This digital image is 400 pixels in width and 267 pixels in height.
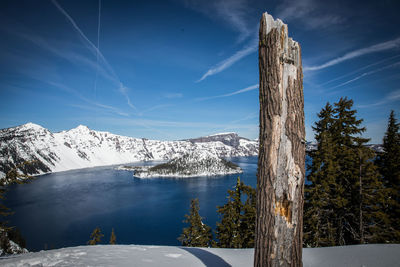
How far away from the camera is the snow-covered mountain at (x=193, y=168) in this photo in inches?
5763

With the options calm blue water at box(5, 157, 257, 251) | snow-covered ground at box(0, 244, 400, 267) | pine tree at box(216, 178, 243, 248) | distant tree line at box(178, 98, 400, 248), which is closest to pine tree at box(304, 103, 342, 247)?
distant tree line at box(178, 98, 400, 248)

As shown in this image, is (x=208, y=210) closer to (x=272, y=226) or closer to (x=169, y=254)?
(x=169, y=254)

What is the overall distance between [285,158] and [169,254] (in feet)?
16.2

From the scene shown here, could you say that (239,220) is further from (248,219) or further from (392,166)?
(392,166)

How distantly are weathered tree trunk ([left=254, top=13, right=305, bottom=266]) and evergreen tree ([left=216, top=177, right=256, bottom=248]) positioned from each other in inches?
447

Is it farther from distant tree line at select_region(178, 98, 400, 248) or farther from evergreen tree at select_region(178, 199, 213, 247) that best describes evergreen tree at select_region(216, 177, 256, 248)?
evergreen tree at select_region(178, 199, 213, 247)

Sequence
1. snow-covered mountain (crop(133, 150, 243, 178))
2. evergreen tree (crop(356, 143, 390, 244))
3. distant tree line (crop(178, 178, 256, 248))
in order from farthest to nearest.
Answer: snow-covered mountain (crop(133, 150, 243, 178))
distant tree line (crop(178, 178, 256, 248))
evergreen tree (crop(356, 143, 390, 244))

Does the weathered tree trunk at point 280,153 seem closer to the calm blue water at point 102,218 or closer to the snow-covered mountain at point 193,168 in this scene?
the calm blue water at point 102,218

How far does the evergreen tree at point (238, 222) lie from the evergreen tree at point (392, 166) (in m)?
7.63

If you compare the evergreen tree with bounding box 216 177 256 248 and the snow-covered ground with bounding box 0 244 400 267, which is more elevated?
the snow-covered ground with bounding box 0 244 400 267

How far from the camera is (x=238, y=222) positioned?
1412 cm

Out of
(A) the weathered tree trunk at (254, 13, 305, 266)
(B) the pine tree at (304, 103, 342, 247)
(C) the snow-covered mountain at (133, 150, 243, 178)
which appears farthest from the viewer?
(C) the snow-covered mountain at (133, 150, 243, 178)

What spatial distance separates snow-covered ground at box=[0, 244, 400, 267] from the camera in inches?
169

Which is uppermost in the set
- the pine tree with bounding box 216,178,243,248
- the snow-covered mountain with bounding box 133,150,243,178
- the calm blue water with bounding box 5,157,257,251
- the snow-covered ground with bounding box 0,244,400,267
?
the snow-covered ground with bounding box 0,244,400,267
